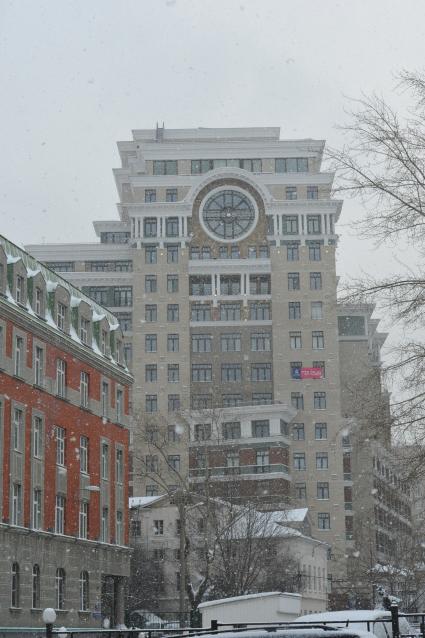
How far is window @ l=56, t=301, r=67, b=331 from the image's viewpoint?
171ft

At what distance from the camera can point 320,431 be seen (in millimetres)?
106500

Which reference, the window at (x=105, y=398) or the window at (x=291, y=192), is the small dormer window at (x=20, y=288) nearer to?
the window at (x=105, y=398)

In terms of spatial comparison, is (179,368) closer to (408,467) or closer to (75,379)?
(75,379)

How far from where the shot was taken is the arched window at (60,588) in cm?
4819

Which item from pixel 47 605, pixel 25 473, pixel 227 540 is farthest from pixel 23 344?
pixel 227 540

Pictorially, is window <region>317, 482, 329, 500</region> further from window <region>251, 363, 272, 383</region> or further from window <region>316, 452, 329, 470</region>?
window <region>251, 363, 272, 383</region>

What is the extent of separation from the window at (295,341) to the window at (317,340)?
126 centimetres

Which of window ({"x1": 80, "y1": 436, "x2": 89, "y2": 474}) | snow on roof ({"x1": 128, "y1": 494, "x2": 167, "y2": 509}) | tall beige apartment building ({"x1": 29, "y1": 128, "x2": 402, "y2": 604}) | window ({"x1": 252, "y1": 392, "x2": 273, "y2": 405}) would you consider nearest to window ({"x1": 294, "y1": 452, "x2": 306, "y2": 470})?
tall beige apartment building ({"x1": 29, "y1": 128, "x2": 402, "y2": 604})

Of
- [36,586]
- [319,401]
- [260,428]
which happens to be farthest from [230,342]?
[36,586]

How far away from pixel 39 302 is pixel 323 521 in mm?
58902

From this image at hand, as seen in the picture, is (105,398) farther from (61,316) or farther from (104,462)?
(61,316)

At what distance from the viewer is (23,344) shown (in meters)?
47.4

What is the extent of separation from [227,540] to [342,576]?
4487 centimetres

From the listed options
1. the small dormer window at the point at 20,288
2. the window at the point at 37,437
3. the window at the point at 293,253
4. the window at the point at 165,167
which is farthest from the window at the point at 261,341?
the small dormer window at the point at 20,288
